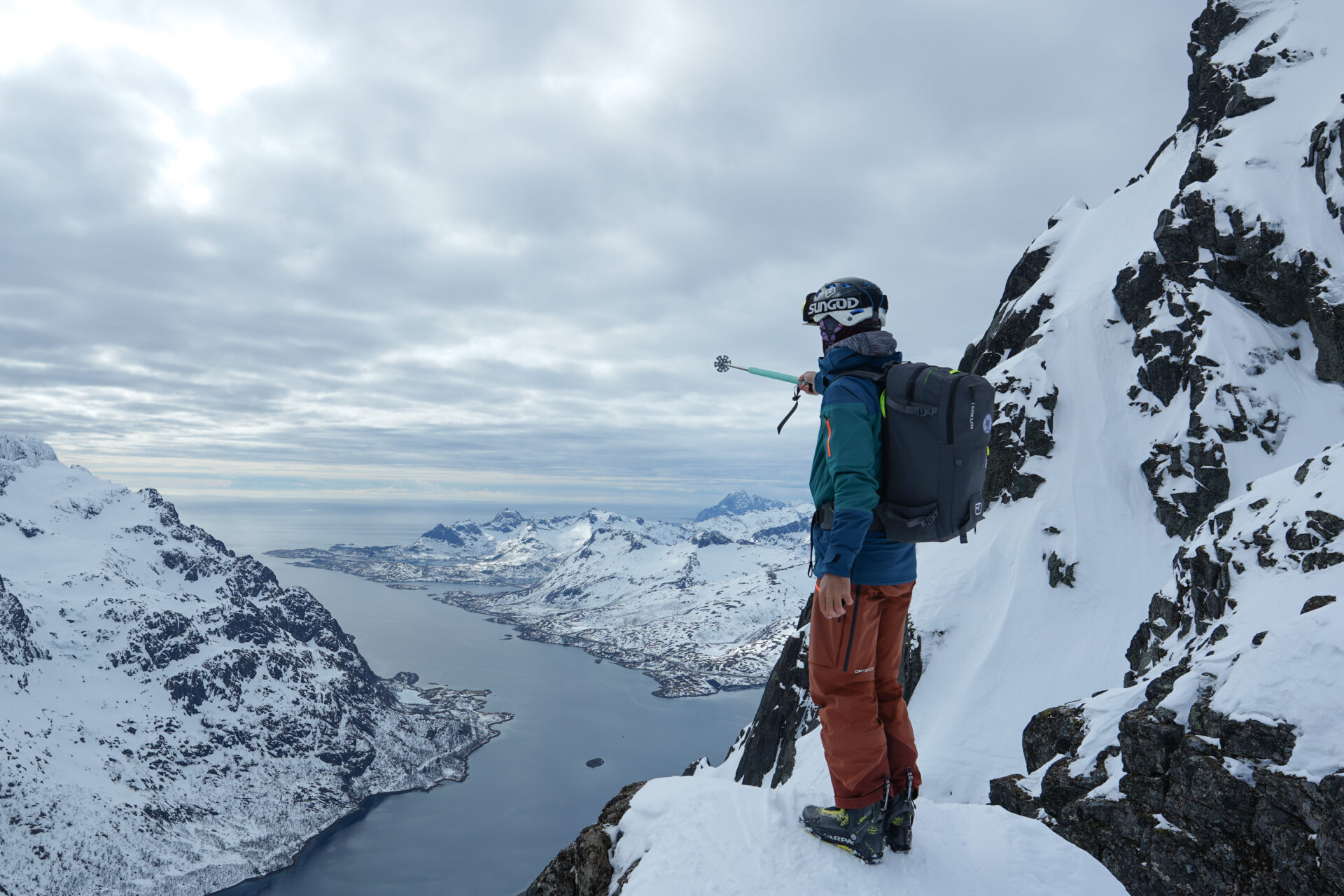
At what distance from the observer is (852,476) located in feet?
16.0

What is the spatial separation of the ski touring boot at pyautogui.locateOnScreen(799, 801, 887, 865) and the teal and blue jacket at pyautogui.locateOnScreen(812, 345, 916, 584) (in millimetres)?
1976

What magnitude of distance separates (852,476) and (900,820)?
10.1ft

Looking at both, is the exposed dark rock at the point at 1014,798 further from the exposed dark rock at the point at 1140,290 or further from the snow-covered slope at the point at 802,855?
the exposed dark rock at the point at 1140,290

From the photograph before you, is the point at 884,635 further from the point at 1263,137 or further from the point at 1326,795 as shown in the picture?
the point at 1263,137

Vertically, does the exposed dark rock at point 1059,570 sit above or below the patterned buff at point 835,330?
below

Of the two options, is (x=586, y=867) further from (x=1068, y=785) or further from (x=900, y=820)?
→ (x=1068, y=785)

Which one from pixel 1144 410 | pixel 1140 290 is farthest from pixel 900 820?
pixel 1140 290

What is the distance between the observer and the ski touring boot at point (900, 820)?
209 inches

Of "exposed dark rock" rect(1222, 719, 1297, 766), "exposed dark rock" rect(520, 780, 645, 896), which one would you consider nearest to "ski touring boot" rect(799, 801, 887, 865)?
"exposed dark rock" rect(520, 780, 645, 896)

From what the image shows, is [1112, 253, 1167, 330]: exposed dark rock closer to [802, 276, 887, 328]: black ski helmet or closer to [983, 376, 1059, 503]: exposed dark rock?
[983, 376, 1059, 503]: exposed dark rock

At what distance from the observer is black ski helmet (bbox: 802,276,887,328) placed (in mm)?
5527

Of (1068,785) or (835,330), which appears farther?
(1068,785)

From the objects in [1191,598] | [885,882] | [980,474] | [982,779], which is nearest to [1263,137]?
[1191,598]

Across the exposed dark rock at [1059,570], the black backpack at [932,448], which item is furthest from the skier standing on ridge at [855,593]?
the exposed dark rock at [1059,570]
